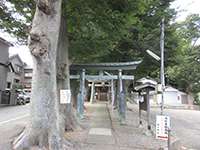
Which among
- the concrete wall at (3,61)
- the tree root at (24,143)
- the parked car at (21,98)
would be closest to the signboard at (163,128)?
the tree root at (24,143)

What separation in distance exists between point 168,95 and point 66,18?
4392 centimetres

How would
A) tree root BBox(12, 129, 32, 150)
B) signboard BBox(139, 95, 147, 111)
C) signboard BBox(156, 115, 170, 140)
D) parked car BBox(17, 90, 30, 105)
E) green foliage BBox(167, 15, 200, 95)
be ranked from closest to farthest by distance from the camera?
tree root BBox(12, 129, 32, 150) → signboard BBox(156, 115, 170, 140) → signboard BBox(139, 95, 147, 111) → parked car BBox(17, 90, 30, 105) → green foliage BBox(167, 15, 200, 95)

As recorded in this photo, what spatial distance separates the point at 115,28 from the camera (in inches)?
486

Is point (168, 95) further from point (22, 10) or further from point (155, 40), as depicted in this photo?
point (22, 10)

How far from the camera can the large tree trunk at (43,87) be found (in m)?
7.98

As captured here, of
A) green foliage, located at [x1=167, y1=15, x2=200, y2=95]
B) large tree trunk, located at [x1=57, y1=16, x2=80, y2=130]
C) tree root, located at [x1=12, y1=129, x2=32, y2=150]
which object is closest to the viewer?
tree root, located at [x1=12, y1=129, x2=32, y2=150]

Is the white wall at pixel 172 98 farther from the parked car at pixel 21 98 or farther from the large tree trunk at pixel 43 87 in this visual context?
the large tree trunk at pixel 43 87

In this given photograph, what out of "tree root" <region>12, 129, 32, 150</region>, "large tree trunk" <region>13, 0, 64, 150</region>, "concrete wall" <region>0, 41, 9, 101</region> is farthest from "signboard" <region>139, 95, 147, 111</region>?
"concrete wall" <region>0, 41, 9, 101</region>

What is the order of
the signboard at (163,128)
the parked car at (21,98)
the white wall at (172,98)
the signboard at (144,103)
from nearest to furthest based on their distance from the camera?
the signboard at (163,128) < the signboard at (144,103) < the parked car at (21,98) < the white wall at (172,98)

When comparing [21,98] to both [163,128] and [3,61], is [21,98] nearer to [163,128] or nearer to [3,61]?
[3,61]

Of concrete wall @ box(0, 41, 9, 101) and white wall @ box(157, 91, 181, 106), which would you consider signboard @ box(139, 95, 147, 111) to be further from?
white wall @ box(157, 91, 181, 106)

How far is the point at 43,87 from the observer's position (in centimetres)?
818

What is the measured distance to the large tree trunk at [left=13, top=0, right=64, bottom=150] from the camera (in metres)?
7.98

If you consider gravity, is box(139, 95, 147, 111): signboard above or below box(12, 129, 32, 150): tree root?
above
